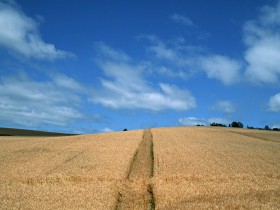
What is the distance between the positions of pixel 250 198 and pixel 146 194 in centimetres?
520

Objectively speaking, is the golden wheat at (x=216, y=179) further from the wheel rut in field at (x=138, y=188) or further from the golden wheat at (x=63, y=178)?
the golden wheat at (x=63, y=178)

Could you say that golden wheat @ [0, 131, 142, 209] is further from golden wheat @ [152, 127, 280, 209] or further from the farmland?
golden wheat @ [152, 127, 280, 209]

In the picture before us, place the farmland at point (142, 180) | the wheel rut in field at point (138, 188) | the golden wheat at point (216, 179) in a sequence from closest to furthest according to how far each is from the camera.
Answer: the golden wheat at point (216, 179) → the farmland at point (142, 180) → the wheel rut in field at point (138, 188)

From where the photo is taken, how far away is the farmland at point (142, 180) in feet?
62.2

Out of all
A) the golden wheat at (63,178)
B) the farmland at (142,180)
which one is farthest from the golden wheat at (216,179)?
the golden wheat at (63,178)

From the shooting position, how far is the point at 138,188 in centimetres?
2183

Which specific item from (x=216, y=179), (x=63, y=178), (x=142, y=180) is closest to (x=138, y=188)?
(x=142, y=180)

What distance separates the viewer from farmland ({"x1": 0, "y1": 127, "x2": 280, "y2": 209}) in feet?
62.2

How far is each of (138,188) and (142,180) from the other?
107 centimetres

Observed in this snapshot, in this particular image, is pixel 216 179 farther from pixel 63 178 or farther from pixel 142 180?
pixel 63 178

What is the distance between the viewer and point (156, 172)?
80.1 feet

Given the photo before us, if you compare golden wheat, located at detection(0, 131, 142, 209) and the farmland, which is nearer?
the farmland


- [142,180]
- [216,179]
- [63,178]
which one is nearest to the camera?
[142,180]

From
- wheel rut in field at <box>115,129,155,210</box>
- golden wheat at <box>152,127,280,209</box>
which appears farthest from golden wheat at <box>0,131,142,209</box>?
golden wheat at <box>152,127,280,209</box>
